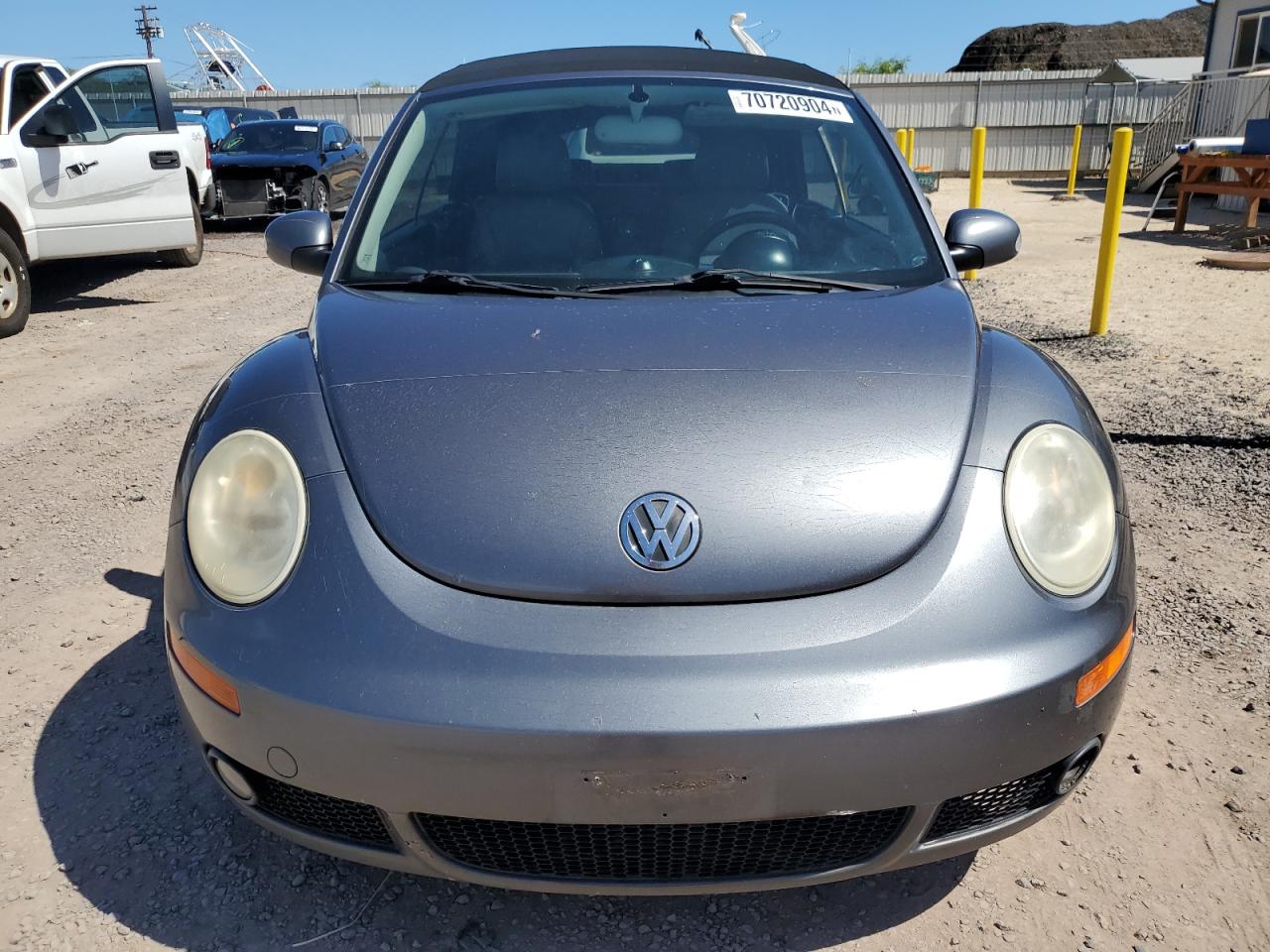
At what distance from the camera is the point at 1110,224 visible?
6.16 m

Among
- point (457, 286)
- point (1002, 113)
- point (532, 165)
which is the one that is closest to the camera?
point (457, 286)

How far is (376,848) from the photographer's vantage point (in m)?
1.58

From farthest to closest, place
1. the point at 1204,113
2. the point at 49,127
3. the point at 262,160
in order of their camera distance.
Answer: the point at 1204,113 → the point at 262,160 → the point at 49,127

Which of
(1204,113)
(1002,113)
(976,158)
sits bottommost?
(1002,113)

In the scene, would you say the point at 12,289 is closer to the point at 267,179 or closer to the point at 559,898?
the point at 267,179

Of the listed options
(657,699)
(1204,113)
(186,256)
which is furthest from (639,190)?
(1204,113)

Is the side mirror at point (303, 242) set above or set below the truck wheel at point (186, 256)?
above

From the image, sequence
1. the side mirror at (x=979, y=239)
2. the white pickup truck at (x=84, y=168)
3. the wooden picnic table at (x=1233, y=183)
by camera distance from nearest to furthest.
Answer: the side mirror at (x=979, y=239), the white pickup truck at (x=84, y=168), the wooden picnic table at (x=1233, y=183)

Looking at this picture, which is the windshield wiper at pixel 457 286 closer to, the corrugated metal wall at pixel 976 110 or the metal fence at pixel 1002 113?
the corrugated metal wall at pixel 976 110

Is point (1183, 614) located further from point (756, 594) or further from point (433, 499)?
point (433, 499)

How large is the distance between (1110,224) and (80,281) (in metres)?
8.87

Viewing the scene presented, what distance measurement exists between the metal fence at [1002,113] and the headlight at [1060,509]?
25.5 metres

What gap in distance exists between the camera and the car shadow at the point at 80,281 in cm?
823

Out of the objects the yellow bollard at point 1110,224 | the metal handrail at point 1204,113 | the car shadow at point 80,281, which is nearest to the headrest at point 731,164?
the yellow bollard at point 1110,224
